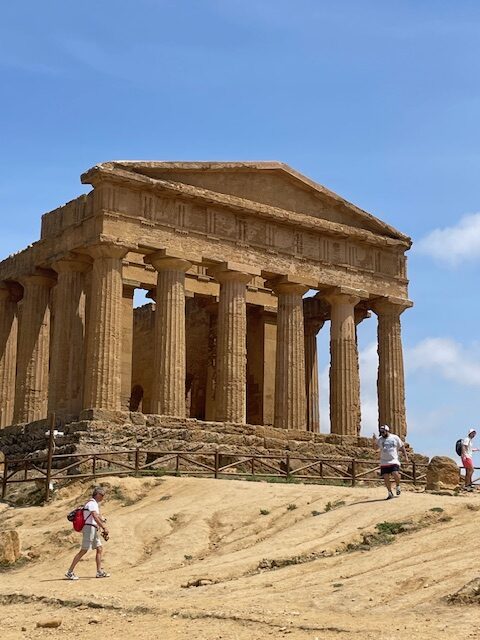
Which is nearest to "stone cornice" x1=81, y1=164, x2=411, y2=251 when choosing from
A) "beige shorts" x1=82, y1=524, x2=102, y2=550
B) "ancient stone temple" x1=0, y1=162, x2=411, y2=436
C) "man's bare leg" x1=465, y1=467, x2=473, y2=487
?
"ancient stone temple" x1=0, y1=162, x2=411, y2=436

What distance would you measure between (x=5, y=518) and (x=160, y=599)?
10.2 meters

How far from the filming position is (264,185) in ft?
125

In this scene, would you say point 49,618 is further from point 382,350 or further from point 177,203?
point 382,350

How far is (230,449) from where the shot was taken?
32.9 meters

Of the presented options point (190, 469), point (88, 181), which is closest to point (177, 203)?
point (88, 181)

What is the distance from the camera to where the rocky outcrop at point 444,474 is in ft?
82.0

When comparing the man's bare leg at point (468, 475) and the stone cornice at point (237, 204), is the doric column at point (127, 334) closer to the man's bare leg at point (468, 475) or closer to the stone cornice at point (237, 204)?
the stone cornice at point (237, 204)

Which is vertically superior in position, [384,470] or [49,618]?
[384,470]

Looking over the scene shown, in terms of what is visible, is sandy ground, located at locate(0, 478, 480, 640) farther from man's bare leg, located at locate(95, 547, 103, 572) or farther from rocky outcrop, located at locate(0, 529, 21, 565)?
rocky outcrop, located at locate(0, 529, 21, 565)

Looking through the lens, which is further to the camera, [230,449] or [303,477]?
[230,449]

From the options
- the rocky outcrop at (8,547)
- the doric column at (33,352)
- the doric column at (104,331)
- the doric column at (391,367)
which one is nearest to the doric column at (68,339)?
the doric column at (104,331)

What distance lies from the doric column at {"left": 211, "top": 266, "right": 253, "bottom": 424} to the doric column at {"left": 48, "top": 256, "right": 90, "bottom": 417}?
15.6 ft

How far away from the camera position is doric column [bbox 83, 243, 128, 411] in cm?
3262

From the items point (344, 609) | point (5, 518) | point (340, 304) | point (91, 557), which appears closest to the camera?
point (344, 609)
